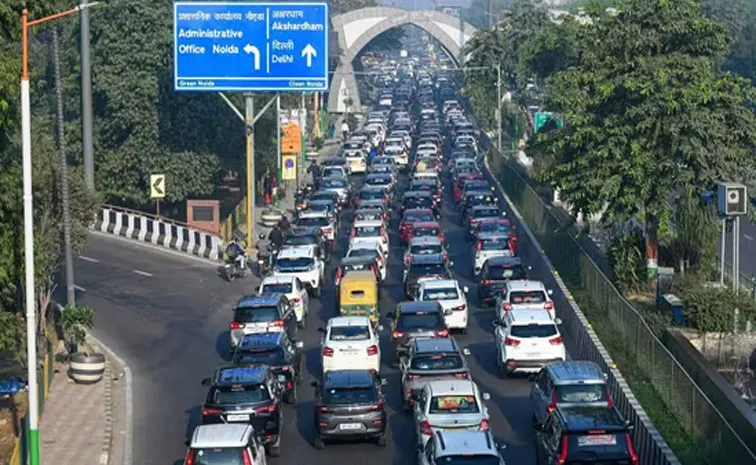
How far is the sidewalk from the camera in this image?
26.7m

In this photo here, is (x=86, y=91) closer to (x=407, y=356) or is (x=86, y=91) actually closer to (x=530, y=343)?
(x=407, y=356)

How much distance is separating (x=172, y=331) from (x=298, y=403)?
9658 mm

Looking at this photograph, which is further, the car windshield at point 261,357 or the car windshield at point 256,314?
the car windshield at point 256,314

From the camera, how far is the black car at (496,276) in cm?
4150

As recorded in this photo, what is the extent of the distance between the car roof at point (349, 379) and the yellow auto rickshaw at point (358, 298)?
36.9ft

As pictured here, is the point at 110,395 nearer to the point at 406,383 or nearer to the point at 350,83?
the point at 406,383

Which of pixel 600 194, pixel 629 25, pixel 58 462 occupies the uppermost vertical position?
pixel 629 25

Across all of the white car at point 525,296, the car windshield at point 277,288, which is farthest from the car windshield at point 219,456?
the car windshield at point 277,288

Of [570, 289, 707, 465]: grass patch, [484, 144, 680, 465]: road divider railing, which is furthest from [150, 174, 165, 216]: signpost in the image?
[570, 289, 707, 465]: grass patch

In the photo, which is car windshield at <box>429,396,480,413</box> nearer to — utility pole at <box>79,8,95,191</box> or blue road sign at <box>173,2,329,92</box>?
utility pole at <box>79,8,95,191</box>

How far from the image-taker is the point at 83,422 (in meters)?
29.3

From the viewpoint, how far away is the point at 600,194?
4250 centimetres

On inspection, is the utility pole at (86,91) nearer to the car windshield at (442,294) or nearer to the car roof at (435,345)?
the car windshield at (442,294)

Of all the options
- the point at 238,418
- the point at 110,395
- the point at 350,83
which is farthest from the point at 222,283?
the point at 350,83
